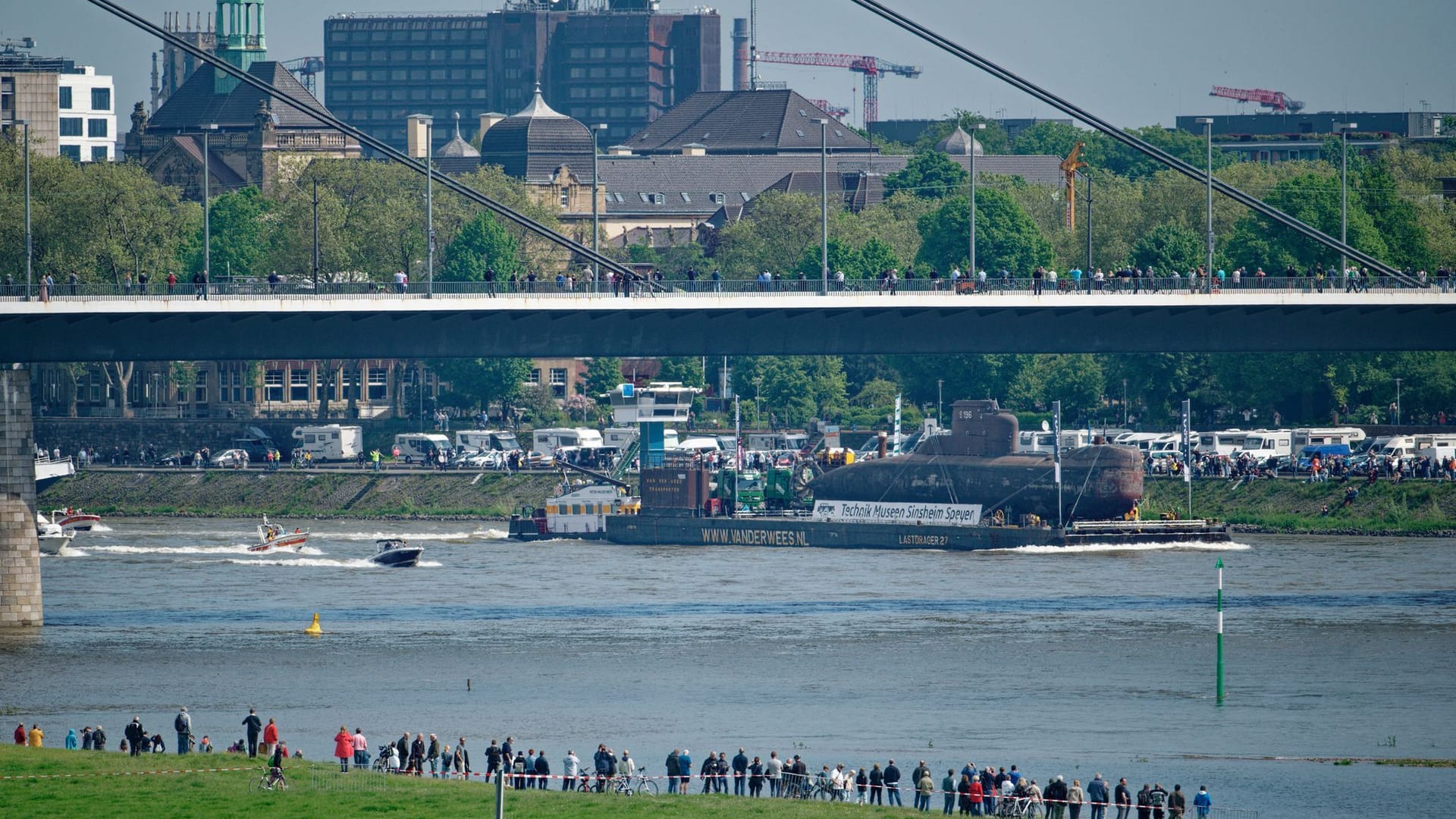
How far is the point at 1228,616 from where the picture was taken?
260ft

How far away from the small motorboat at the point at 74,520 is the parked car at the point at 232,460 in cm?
1733

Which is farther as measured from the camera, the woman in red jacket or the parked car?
the parked car

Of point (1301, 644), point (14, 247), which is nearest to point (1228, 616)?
point (1301, 644)

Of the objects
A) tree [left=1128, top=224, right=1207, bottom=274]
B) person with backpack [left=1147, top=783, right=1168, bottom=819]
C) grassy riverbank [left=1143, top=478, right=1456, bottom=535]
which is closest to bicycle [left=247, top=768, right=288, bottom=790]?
person with backpack [left=1147, top=783, right=1168, bottom=819]

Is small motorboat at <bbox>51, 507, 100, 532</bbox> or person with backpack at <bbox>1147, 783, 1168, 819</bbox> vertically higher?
small motorboat at <bbox>51, 507, 100, 532</bbox>

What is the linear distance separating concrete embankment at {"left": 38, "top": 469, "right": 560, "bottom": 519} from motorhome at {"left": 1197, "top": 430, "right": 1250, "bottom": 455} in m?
35.7

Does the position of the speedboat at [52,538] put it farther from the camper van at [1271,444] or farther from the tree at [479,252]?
the camper van at [1271,444]

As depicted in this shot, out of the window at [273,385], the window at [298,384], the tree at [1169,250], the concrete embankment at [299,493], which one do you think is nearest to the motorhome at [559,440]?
the concrete embankment at [299,493]

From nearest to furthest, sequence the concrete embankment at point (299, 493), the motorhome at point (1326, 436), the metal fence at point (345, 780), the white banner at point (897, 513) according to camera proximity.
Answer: the metal fence at point (345, 780), the white banner at point (897, 513), the motorhome at point (1326, 436), the concrete embankment at point (299, 493)

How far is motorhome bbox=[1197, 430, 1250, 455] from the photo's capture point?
397ft

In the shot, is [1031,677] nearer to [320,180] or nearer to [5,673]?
[5,673]

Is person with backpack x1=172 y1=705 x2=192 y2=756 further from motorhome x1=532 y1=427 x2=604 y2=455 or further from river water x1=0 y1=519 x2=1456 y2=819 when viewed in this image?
motorhome x1=532 y1=427 x2=604 y2=455

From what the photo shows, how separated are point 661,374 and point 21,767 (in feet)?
345

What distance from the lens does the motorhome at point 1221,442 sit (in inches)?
4766
